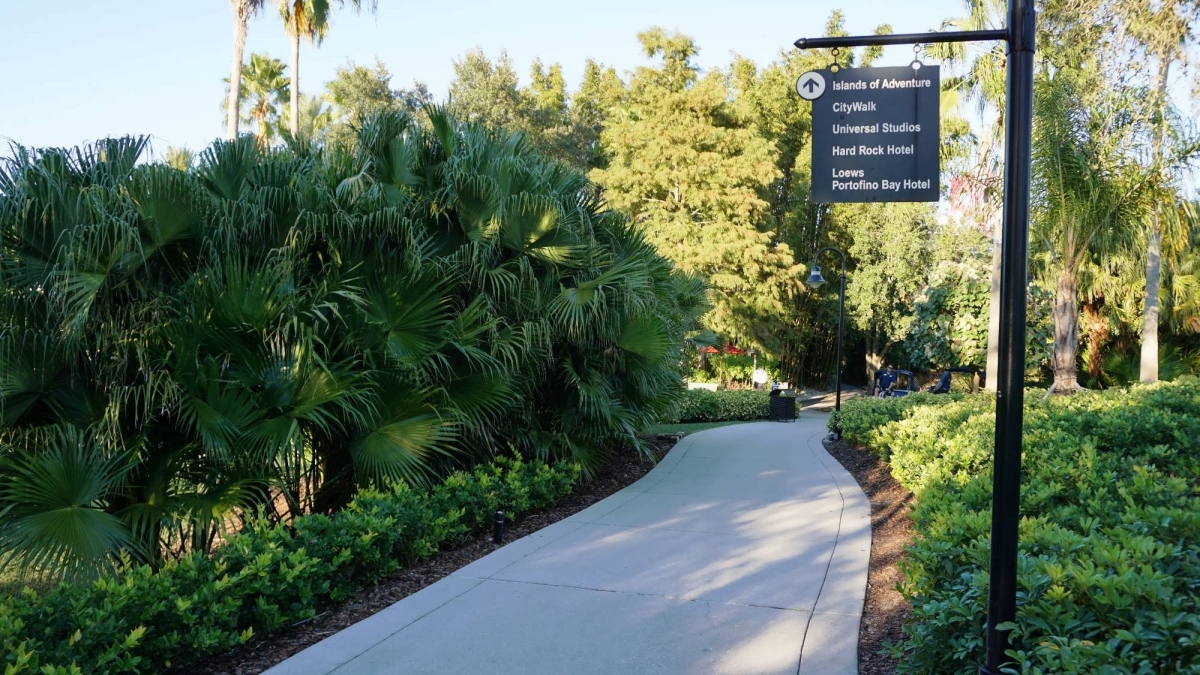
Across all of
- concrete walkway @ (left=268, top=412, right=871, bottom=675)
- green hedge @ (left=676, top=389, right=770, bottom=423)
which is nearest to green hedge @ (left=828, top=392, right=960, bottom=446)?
concrete walkway @ (left=268, top=412, right=871, bottom=675)

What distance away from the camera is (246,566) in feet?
16.5

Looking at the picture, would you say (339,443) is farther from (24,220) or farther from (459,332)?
(24,220)

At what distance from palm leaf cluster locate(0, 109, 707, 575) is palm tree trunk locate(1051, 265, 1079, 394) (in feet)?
27.2

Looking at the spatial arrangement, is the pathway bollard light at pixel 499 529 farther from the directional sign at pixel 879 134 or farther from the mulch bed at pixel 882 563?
the directional sign at pixel 879 134

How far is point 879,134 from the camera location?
4531 mm

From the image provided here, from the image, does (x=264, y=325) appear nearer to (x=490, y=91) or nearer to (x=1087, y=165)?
(x=1087, y=165)

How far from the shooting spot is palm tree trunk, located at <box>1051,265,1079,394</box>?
1377 centimetres

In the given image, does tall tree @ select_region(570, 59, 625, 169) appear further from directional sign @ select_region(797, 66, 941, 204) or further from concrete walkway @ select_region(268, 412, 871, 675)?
directional sign @ select_region(797, 66, 941, 204)

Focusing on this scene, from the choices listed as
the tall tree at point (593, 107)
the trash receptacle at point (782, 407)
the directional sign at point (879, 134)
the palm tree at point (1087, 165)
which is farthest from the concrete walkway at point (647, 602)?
the tall tree at point (593, 107)

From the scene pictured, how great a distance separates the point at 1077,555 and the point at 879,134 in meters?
2.23

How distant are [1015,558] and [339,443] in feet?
18.5

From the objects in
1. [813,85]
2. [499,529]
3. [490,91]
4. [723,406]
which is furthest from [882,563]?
[490,91]

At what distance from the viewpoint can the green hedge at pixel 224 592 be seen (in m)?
4.07

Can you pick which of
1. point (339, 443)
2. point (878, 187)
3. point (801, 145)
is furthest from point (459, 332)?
point (801, 145)
